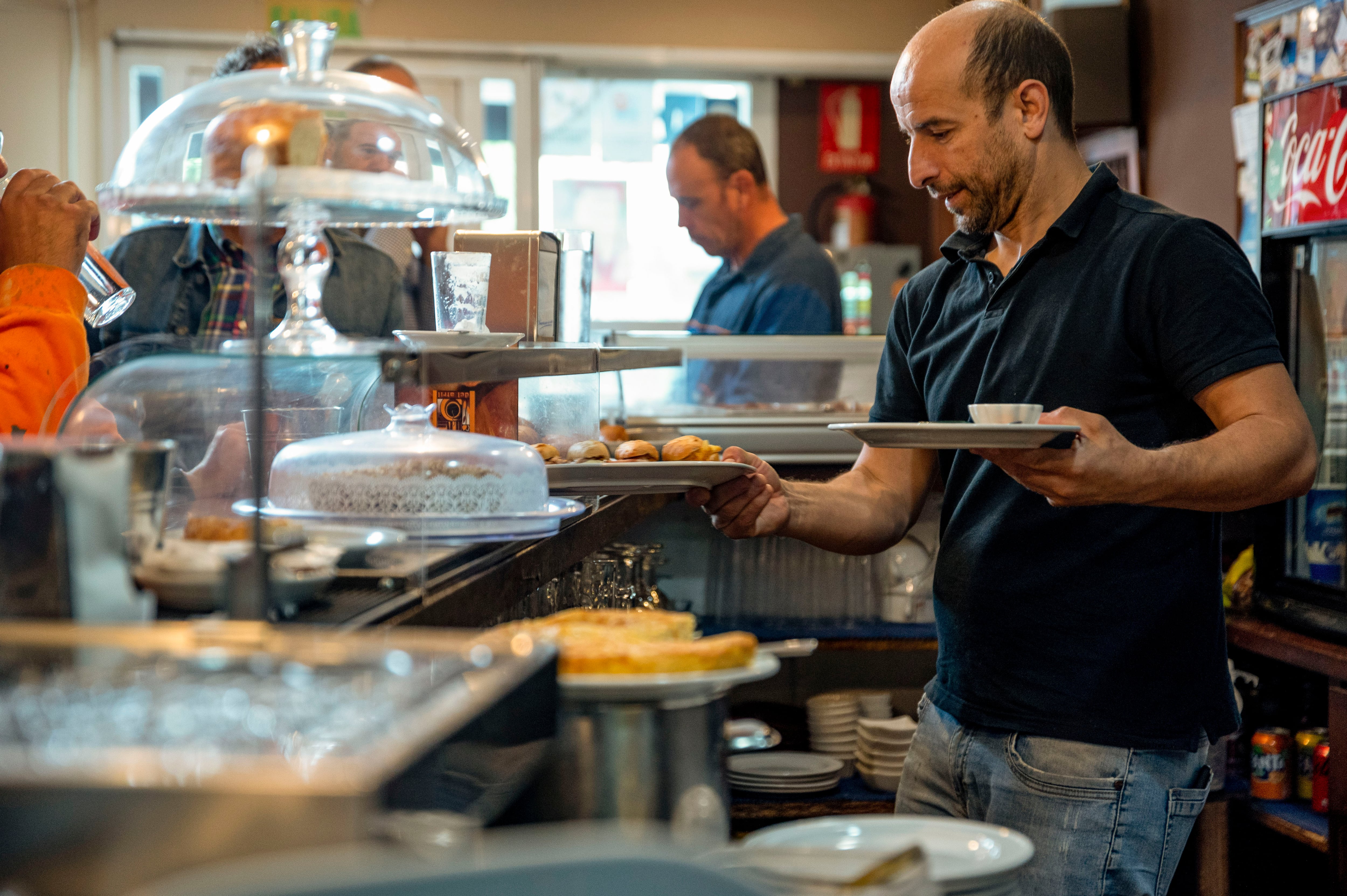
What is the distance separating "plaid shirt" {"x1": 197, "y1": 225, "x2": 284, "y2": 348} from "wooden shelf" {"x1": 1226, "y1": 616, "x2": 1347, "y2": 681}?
2297 mm

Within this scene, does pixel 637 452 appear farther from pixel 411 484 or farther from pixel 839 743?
pixel 839 743

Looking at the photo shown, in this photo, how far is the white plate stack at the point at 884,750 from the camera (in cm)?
301

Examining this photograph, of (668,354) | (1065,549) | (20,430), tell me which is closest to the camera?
(20,430)

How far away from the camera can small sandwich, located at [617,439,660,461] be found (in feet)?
6.33

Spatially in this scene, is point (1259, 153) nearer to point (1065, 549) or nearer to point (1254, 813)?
point (1254, 813)

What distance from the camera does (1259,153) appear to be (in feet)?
10.3

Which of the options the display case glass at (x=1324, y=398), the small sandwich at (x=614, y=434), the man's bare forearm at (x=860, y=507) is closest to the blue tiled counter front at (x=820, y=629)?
the small sandwich at (x=614, y=434)

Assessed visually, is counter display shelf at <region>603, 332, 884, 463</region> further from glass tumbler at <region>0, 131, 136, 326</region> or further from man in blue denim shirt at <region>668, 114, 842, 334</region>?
glass tumbler at <region>0, 131, 136, 326</region>

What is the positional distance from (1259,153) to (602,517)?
2102 mm

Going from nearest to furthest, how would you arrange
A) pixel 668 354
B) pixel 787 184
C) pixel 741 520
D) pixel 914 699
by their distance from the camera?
pixel 741 520, pixel 668 354, pixel 914 699, pixel 787 184

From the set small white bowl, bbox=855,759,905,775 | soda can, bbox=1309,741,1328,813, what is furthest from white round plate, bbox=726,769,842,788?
soda can, bbox=1309,741,1328,813

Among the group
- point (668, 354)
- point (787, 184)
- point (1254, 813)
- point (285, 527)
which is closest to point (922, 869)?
point (285, 527)

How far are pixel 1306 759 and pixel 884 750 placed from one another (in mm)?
1017

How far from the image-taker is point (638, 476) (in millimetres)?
1723
